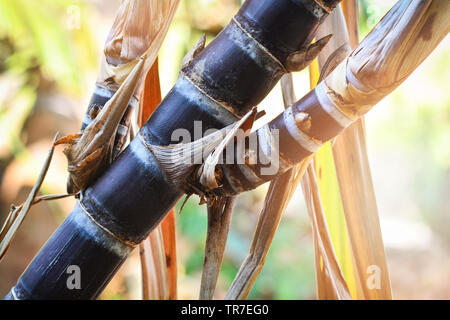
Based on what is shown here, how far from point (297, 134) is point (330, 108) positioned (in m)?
0.02

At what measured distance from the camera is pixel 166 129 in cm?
26

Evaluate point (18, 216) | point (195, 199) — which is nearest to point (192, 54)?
point (18, 216)

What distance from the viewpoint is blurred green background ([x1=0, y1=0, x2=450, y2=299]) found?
3.34 feet

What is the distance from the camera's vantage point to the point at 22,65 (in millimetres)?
1034

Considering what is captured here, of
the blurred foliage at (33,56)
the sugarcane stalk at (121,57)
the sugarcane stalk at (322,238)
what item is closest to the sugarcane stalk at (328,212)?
the sugarcane stalk at (322,238)

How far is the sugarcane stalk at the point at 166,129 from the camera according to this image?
24cm

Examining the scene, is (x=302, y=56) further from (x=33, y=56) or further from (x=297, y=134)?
(x=33, y=56)

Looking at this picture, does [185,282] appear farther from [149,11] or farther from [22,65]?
Result: [149,11]

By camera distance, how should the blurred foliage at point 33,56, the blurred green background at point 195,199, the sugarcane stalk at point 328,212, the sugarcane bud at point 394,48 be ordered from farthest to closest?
1. the blurred green background at point 195,199
2. the blurred foliage at point 33,56
3. the sugarcane stalk at point 328,212
4. the sugarcane bud at point 394,48

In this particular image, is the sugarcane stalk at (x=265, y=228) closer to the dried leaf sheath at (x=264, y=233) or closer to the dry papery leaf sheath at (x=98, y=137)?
the dried leaf sheath at (x=264, y=233)

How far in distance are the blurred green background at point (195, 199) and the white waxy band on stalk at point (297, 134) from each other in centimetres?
81

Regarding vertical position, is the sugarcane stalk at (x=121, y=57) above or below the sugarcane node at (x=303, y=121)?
above

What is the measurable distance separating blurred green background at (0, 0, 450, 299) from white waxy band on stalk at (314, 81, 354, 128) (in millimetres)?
816
